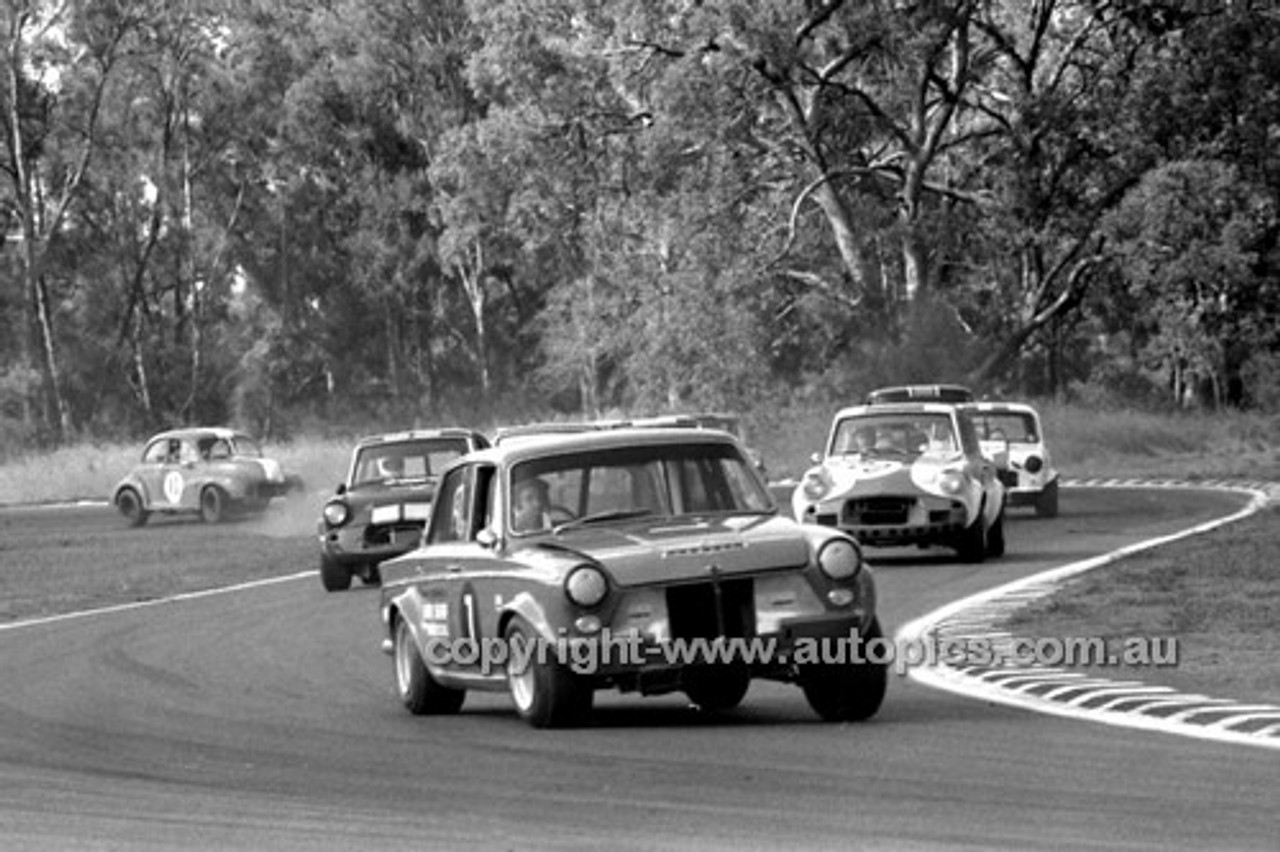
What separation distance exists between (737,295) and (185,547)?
2488 centimetres

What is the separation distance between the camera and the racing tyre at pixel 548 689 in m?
13.6

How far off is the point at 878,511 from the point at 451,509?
493 inches

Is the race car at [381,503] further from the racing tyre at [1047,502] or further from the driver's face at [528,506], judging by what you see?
the driver's face at [528,506]

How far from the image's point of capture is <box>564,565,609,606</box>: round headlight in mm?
13305

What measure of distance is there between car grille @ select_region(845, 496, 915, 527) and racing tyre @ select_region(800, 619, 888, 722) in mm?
14015

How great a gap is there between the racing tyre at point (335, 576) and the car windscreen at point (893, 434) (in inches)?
202

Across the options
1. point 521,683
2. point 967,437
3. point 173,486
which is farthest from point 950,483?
point 173,486

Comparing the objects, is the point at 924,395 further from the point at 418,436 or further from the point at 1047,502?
the point at 418,436

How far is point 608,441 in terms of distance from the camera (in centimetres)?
1474

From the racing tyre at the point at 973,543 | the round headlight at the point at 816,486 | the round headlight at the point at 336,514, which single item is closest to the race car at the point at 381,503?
the round headlight at the point at 336,514

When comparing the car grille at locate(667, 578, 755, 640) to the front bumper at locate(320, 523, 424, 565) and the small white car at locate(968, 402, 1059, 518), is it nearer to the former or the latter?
the front bumper at locate(320, 523, 424, 565)

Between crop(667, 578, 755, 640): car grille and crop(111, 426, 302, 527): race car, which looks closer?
crop(667, 578, 755, 640): car grille

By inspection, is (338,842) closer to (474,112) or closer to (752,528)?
(752,528)

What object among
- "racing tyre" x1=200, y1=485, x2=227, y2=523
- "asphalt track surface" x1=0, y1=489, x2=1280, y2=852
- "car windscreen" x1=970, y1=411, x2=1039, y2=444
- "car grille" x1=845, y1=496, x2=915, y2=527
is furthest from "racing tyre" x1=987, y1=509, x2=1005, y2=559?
"racing tyre" x1=200, y1=485, x2=227, y2=523
